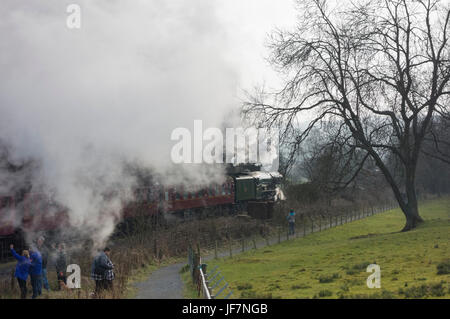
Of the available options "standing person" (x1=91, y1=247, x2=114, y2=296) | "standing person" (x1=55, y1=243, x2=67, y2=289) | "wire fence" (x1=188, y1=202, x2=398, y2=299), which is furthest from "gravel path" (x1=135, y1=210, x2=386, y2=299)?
"standing person" (x1=55, y1=243, x2=67, y2=289)

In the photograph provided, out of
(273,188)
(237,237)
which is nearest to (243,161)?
(273,188)

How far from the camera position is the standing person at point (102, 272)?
11117mm

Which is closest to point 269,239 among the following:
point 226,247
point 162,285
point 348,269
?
point 226,247

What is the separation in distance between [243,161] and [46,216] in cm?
2182

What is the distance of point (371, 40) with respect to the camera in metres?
20.7

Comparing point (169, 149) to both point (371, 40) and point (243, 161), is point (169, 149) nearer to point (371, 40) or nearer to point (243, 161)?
point (371, 40)

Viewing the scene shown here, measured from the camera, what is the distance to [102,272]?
441 inches

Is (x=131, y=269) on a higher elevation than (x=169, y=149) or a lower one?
lower

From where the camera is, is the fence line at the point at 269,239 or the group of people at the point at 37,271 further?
the fence line at the point at 269,239

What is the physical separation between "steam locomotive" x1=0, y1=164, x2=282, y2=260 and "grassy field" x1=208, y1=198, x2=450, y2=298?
5.83 meters

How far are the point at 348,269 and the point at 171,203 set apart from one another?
13521 mm

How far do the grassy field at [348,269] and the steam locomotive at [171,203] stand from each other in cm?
583

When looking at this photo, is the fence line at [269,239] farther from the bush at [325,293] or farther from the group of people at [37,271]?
the bush at [325,293]

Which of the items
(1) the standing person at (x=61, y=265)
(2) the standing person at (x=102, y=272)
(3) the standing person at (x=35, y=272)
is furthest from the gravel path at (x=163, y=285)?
(3) the standing person at (x=35, y=272)
